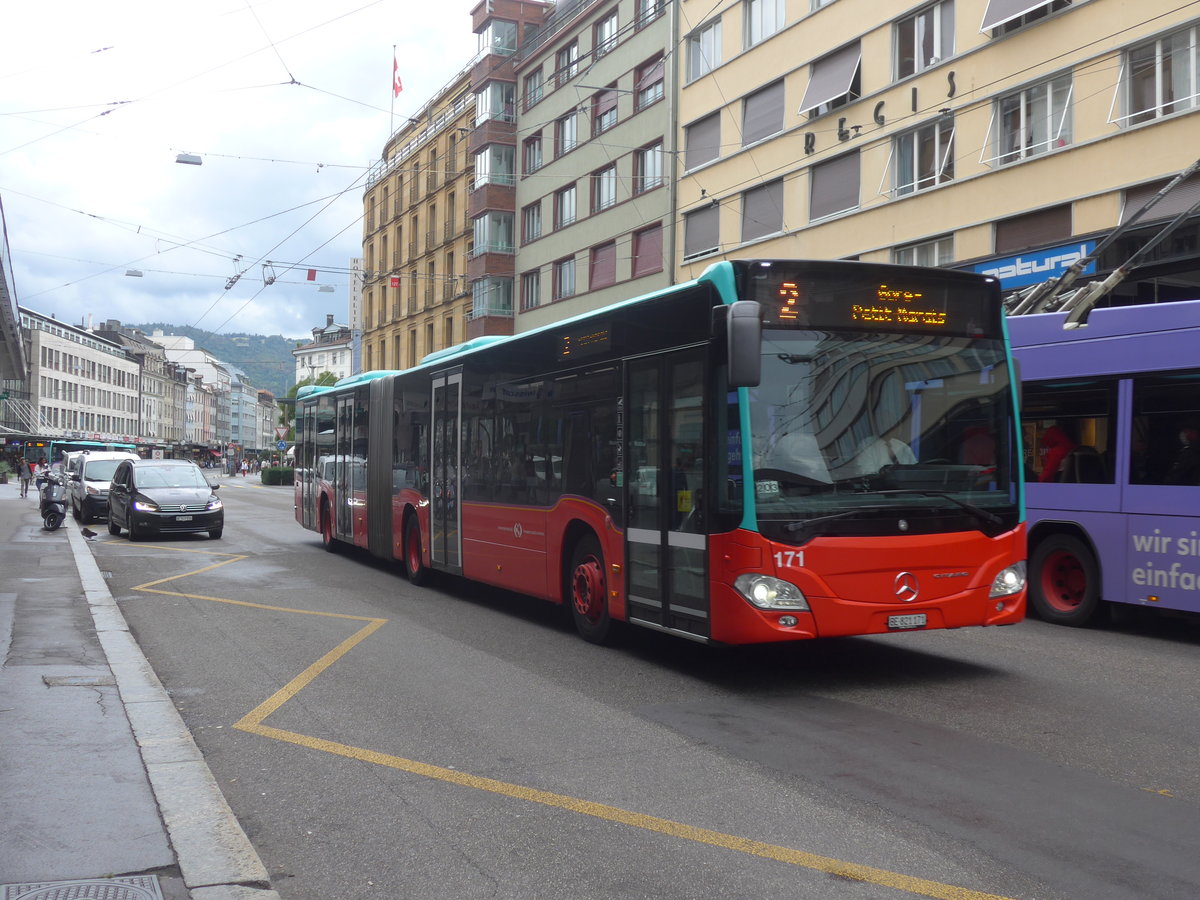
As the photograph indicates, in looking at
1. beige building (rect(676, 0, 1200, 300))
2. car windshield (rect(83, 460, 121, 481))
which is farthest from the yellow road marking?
car windshield (rect(83, 460, 121, 481))

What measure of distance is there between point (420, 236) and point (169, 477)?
109 ft

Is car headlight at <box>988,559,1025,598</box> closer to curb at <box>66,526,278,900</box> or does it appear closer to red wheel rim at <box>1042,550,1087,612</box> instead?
red wheel rim at <box>1042,550,1087,612</box>

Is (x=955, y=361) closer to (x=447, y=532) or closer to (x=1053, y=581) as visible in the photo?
(x=1053, y=581)

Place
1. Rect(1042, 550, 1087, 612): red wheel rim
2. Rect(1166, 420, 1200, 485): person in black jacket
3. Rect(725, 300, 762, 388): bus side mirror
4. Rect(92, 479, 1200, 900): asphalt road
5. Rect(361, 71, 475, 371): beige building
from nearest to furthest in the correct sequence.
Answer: Rect(92, 479, 1200, 900): asphalt road
Rect(725, 300, 762, 388): bus side mirror
Rect(1166, 420, 1200, 485): person in black jacket
Rect(1042, 550, 1087, 612): red wheel rim
Rect(361, 71, 475, 371): beige building

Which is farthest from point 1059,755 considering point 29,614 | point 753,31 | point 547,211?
point 547,211

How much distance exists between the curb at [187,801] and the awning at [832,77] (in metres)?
22.2

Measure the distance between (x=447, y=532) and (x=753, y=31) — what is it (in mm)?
21429

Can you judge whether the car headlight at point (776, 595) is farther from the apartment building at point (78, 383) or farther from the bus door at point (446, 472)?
the apartment building at point (78, 383)

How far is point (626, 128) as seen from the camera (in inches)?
1422

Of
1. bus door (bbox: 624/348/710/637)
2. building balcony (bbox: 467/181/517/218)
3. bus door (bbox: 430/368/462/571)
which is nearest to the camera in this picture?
bus door (bbox: 624/348/710/637)

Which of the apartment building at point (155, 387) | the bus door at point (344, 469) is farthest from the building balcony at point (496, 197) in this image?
the apartment building at point (155, 387)

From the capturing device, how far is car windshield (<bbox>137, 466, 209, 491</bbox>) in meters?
23.9

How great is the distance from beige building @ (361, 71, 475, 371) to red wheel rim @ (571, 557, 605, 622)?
38846 millimetres

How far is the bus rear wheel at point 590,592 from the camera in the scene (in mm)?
9484
